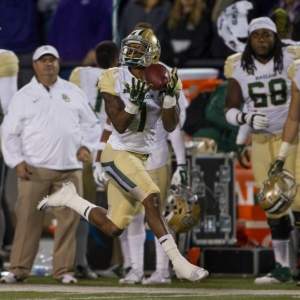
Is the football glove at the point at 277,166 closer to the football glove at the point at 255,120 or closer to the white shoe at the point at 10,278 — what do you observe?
the football glove at the point at 255,120

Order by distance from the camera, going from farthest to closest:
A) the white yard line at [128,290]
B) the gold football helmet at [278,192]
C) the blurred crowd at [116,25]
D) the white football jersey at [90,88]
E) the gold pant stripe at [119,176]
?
the blurred crowd at [116,25] → the white football jersey at [90,88] → the gold football helmet at [278,192] → the white yard line at [128,290] → the gold pant stripe at [119,176]

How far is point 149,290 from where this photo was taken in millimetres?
6438

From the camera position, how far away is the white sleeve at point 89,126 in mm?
7486

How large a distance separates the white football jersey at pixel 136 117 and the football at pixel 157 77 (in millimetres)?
203

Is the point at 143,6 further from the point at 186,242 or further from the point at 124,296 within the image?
the point at 124,296

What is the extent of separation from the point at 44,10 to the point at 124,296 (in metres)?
5.68

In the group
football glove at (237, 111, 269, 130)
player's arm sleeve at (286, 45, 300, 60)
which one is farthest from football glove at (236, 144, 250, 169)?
player's arm sleeve at (286, 45, 300, 60)

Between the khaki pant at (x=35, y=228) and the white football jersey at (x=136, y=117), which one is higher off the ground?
the white football jersey at (x=136, y=117)

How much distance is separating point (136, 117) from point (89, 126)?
1.72 m

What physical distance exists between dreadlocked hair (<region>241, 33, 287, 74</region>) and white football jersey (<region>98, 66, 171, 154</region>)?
1.56 m

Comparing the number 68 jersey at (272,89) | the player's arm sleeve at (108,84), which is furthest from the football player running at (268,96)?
the player's arm sleeve at (108,84)

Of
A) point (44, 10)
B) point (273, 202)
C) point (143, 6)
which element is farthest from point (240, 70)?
point (44, 10)

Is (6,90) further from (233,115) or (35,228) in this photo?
(233,115)

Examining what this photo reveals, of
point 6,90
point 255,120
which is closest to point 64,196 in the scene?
point 255,120
